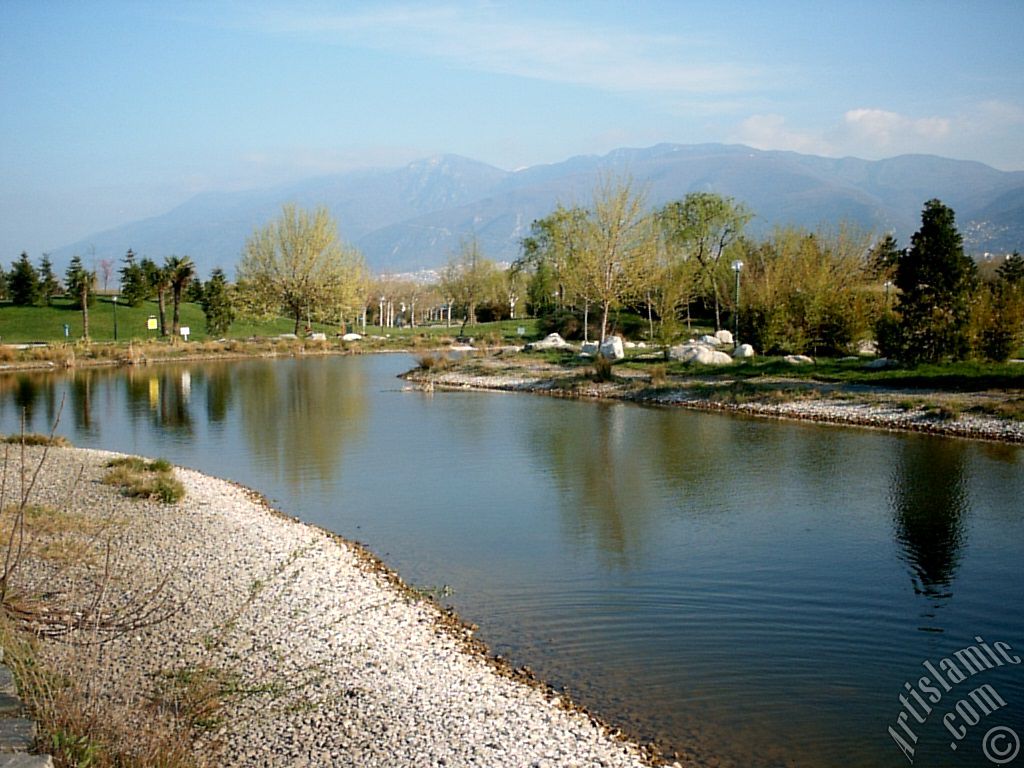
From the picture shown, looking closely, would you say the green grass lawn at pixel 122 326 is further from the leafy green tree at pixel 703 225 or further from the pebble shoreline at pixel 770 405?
the pebble shoreline at pixel 770 405

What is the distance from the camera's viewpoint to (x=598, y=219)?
41000mm

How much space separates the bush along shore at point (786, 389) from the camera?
70.2 ft

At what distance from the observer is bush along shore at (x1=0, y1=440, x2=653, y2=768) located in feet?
16.6

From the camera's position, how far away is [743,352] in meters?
33.3

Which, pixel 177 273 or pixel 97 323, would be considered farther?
pixel 97 323

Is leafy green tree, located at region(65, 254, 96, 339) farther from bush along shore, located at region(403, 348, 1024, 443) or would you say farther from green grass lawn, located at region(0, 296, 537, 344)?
bush along shore, located at region(403, 348, 1024, 443)

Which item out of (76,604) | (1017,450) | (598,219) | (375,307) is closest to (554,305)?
(598,219)

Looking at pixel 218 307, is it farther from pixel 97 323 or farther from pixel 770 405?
pixel 770 405

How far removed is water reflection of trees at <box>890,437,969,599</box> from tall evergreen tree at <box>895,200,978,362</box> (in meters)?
7.52

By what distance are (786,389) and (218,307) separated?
41453mm

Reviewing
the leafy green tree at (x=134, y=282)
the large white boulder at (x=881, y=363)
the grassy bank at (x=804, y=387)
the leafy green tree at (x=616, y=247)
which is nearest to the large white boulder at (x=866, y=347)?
the grassy bank at (x=804, y=387)

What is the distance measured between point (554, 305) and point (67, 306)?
33081 mm

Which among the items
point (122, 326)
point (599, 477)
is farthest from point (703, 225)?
point (599, 477)

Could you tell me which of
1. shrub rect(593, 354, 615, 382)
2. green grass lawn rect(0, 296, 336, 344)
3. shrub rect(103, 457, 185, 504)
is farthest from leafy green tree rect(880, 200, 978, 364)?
green grass lawn rect(0, 296, 336, 344)
